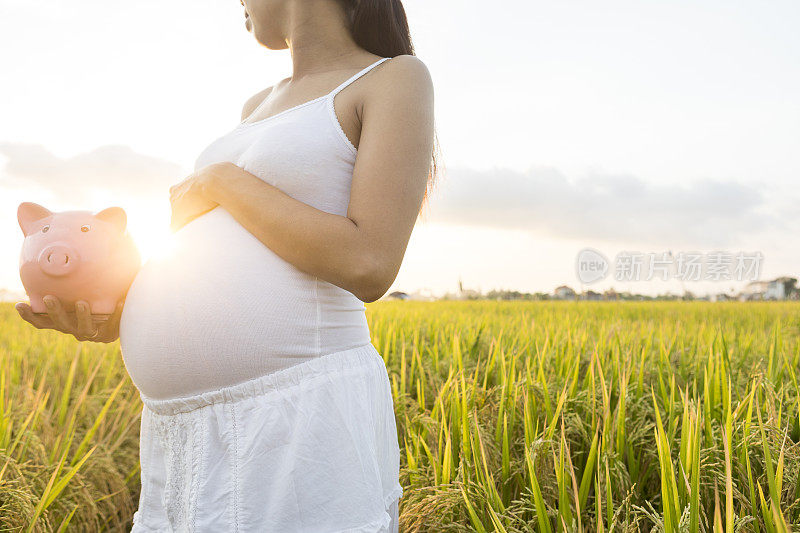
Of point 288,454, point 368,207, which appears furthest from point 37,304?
point 368,207

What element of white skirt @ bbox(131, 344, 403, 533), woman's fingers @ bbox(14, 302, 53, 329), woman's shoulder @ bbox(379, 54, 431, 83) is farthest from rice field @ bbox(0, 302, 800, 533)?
woman's shoulder @ bbox(379, 54, 431, 83)

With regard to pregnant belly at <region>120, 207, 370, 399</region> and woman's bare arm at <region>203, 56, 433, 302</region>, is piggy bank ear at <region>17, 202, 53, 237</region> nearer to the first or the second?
pregnant belly at <region>120, 207, 370, 399</region>

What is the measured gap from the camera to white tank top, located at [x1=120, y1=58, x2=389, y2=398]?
1058 millimetres

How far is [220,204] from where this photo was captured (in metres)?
1.15

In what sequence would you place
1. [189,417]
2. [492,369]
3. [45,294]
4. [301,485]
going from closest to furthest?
[301,485] → [189,417] → [45,294] → [492,369]

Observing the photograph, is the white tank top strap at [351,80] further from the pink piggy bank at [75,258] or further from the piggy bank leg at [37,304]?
the piggy bank leg at [37,304]

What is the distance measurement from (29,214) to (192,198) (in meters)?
0.46

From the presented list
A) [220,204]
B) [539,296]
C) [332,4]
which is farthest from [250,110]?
[539,296]

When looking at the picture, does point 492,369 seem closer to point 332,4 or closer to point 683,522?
point 683,522

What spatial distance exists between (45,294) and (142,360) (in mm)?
296

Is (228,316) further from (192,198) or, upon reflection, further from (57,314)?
(57,314)

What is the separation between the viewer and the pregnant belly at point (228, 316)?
105cm

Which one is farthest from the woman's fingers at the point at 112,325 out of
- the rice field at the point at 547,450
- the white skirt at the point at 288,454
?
the rice field at the point at 547,450

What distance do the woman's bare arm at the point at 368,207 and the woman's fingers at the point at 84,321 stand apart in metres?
0.42
